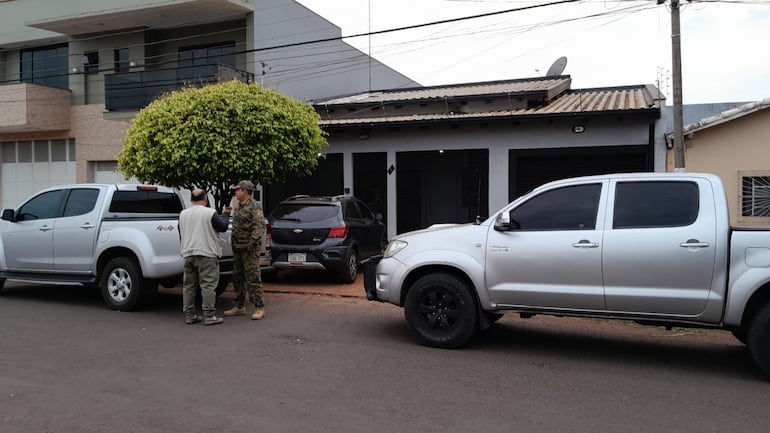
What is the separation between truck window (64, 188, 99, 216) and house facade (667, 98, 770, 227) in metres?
10.6

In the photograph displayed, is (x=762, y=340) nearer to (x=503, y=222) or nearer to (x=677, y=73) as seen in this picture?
(x=503, y=222)

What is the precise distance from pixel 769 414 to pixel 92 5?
818 inches

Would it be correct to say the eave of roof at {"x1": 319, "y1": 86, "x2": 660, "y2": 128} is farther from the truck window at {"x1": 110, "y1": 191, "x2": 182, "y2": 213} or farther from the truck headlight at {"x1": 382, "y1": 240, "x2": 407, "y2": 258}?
the truck headlight at {"x1": 382, "y1": 240, "x2": 407, "y2": 258}

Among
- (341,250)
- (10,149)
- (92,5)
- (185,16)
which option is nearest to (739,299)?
(341,250)

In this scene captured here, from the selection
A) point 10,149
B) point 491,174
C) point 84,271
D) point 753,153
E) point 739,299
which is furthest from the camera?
point 10,149

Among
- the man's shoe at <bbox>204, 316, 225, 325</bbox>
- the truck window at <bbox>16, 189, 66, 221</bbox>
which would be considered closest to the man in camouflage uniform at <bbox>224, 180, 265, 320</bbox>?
the man's shoe at <bbox>204, 316, 225, 325</bbox>

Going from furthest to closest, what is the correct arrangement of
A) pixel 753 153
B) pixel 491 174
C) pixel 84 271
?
1. pixel 491 174
2. pixel 753 153
3. pixel 84 271

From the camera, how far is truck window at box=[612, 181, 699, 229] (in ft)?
19.6

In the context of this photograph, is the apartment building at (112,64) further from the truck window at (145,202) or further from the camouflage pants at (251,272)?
the camouflage pants at (251,272)

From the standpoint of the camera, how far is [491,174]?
13.8 meters

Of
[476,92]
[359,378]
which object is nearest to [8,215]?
[359,378]

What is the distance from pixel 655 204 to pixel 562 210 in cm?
91

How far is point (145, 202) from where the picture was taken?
9406mm

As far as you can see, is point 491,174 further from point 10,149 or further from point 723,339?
point 10,149
